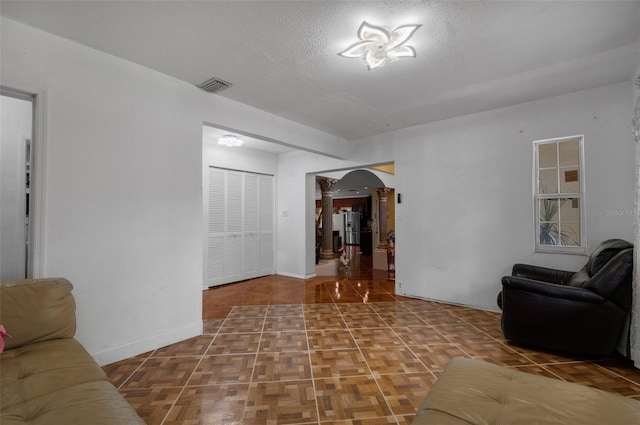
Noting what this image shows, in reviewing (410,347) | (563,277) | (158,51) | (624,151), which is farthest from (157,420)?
(624,151)

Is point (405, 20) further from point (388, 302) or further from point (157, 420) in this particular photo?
point (388, 302)

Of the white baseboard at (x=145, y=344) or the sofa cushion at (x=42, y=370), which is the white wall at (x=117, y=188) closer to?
the white baseboard at (x=145, y=344)

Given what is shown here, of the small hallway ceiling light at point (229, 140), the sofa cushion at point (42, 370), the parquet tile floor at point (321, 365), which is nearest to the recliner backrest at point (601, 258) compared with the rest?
the parquet tile floor at point (321, 365)

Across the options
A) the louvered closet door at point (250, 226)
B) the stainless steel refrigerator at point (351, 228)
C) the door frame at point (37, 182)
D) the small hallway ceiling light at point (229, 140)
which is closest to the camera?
the door frame at point (37, 182)

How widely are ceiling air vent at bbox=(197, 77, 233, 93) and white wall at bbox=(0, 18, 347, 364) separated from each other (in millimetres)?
111

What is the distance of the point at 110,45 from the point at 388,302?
4232mm

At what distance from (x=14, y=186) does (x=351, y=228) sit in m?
12.8

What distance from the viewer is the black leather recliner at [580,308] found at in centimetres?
234

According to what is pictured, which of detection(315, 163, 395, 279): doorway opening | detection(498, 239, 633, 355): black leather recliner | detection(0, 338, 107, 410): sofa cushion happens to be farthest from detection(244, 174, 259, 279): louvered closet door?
detection(498, 239, 633, 355): black leather recliner

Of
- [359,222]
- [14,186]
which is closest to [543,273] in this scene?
[14,186]

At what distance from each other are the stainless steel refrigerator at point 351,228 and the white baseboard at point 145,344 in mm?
11664

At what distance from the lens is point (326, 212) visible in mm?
7918

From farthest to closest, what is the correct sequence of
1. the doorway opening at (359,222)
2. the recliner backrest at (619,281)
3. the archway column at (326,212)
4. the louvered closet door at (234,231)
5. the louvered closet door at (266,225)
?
1. the archway column at (326,212)
2. the doorway opening at (359,222)
3. the louvered closet door at (266,225)
4. the louvered closet door at (234,231)
5. the recliner backrest at (619,281)

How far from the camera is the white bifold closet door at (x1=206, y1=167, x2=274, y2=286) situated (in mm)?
5184
